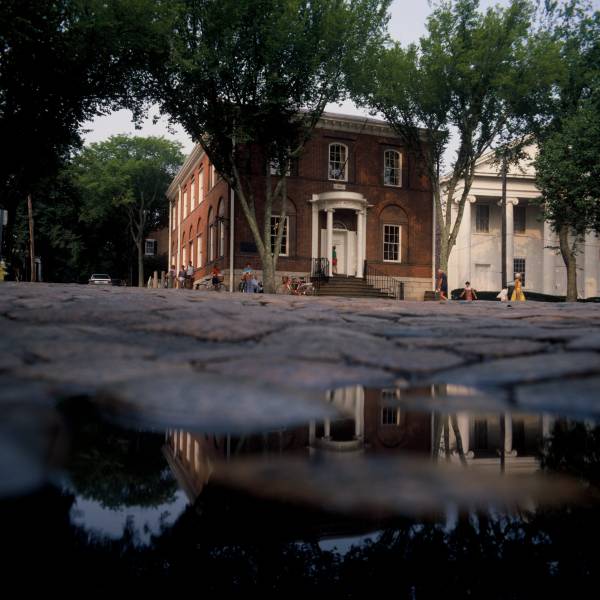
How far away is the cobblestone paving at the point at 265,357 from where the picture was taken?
7.18 feet

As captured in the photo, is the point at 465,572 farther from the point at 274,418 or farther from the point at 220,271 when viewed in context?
the point at 220,271

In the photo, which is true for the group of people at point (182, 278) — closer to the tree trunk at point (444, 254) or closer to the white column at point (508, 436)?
the tree trunk at point (444, 254)

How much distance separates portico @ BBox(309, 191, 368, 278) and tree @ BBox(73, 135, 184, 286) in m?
22.3

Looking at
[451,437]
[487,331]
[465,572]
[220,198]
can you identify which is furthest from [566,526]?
[220,198]

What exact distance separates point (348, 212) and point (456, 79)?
30.7 feet

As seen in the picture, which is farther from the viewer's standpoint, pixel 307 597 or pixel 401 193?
pixel 401 193

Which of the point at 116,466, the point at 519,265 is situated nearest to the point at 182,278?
the point at 519,265

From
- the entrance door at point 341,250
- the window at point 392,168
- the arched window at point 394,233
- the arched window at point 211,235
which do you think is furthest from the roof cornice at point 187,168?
the arched window at point 394,233

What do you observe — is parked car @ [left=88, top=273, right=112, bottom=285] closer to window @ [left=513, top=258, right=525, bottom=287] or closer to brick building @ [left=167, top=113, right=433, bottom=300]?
brick building @ [left=167, top=113, right=433, bottom=300]

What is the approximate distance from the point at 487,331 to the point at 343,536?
3.44m

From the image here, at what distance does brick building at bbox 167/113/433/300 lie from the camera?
29844 mm

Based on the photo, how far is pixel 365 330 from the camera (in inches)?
171

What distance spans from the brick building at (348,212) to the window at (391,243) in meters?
0.05

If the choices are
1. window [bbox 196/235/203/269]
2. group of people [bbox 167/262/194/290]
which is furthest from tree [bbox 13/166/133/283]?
window [bbox 196/235/203/269]
